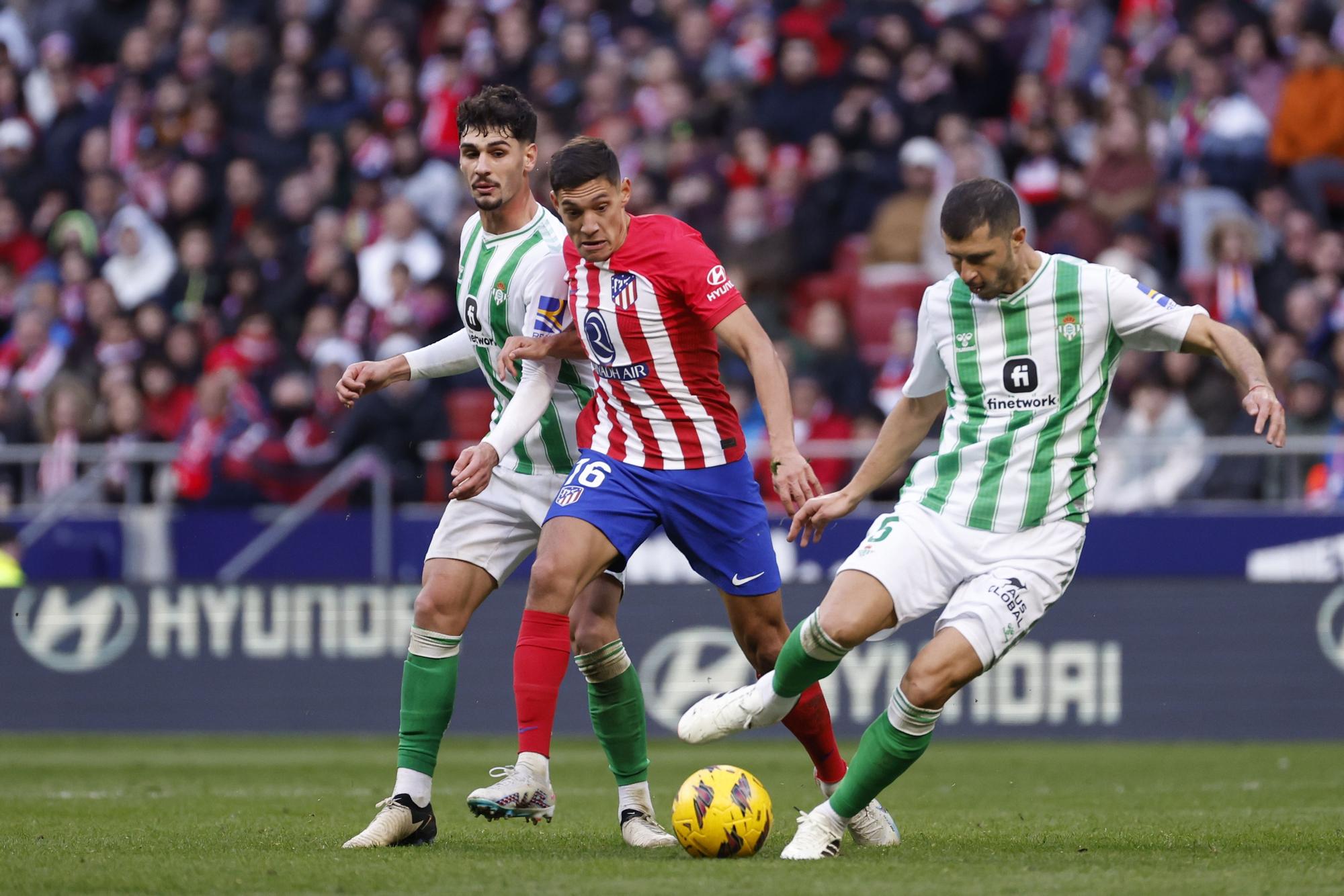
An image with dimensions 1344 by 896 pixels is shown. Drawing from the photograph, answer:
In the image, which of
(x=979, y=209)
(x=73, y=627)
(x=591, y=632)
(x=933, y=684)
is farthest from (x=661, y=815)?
(x=73, y=627)

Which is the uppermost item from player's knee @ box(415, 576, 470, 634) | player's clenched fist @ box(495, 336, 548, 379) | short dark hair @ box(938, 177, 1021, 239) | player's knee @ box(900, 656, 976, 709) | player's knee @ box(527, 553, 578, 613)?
short dark hair @ box(938, 177, 1021, 239)

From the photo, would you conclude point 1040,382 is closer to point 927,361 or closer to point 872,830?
point 927,361

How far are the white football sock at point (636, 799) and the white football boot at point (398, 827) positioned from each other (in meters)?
0.72

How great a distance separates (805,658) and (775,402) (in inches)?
35.4

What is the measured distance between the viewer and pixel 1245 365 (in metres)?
5.98

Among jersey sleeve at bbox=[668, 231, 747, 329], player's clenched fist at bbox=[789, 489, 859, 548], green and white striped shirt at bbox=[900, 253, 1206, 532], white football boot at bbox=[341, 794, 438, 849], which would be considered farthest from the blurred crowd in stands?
white football boot at bbox=[341, 794, 438, 849]

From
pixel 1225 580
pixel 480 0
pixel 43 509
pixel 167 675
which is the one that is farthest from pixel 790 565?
pixel 480 0

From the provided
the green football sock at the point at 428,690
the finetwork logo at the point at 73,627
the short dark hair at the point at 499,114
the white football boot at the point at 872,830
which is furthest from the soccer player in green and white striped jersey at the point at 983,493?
the finetwork logo at the point at 73,627

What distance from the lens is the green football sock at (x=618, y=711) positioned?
6.85 meters

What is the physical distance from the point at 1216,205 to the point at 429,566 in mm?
9641

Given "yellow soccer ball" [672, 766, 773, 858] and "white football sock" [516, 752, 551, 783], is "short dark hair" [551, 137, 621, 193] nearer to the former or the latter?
"white football sock" [516, 752, 551, 783]

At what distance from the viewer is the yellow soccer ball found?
624 centimetres

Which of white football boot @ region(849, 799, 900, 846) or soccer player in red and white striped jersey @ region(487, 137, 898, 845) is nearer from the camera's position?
soccer player in red and white striped jersey @ region(487, 137, 898, 845)

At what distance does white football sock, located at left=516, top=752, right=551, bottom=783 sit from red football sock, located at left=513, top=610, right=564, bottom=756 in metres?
0.02
